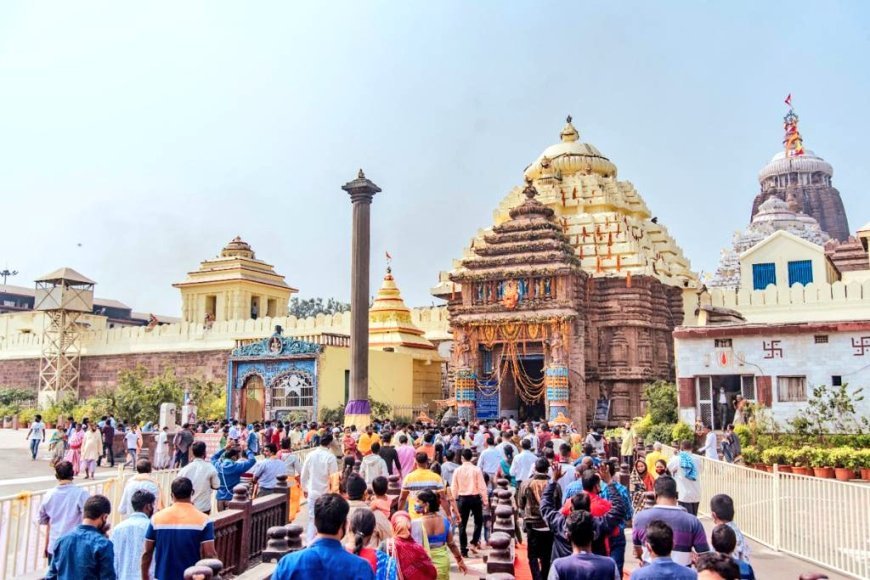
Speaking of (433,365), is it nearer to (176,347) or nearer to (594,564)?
(176,347)

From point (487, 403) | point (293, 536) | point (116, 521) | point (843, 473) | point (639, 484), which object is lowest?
point (639, 484)

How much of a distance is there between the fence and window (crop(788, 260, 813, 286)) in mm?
26125

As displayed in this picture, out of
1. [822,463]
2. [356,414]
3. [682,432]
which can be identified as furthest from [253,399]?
[822,463]

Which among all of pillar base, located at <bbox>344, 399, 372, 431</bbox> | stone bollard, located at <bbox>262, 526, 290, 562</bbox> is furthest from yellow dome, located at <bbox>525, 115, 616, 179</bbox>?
stone bollard, located at <bbox>262, 526, 290, 562</bbox>

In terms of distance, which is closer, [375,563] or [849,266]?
[375,563]

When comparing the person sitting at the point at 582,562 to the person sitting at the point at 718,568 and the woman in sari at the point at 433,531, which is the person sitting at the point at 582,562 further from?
the woman in sari at the point at 433,531

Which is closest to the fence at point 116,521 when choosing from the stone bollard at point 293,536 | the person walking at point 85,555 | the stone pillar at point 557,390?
the stone bollard at point 293,536

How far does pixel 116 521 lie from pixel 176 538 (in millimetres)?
4680

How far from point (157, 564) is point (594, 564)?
3.48 m

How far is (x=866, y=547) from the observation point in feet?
30.8

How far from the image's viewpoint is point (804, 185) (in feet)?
213

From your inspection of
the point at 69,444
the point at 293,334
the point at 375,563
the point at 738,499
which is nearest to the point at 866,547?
the point at 738,499

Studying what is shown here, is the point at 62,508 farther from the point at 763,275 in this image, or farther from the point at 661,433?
the point at 763,275

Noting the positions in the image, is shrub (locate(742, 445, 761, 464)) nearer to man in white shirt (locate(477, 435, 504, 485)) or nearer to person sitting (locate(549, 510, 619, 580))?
man in white shirt (locate(477, 435, 504, 485))
